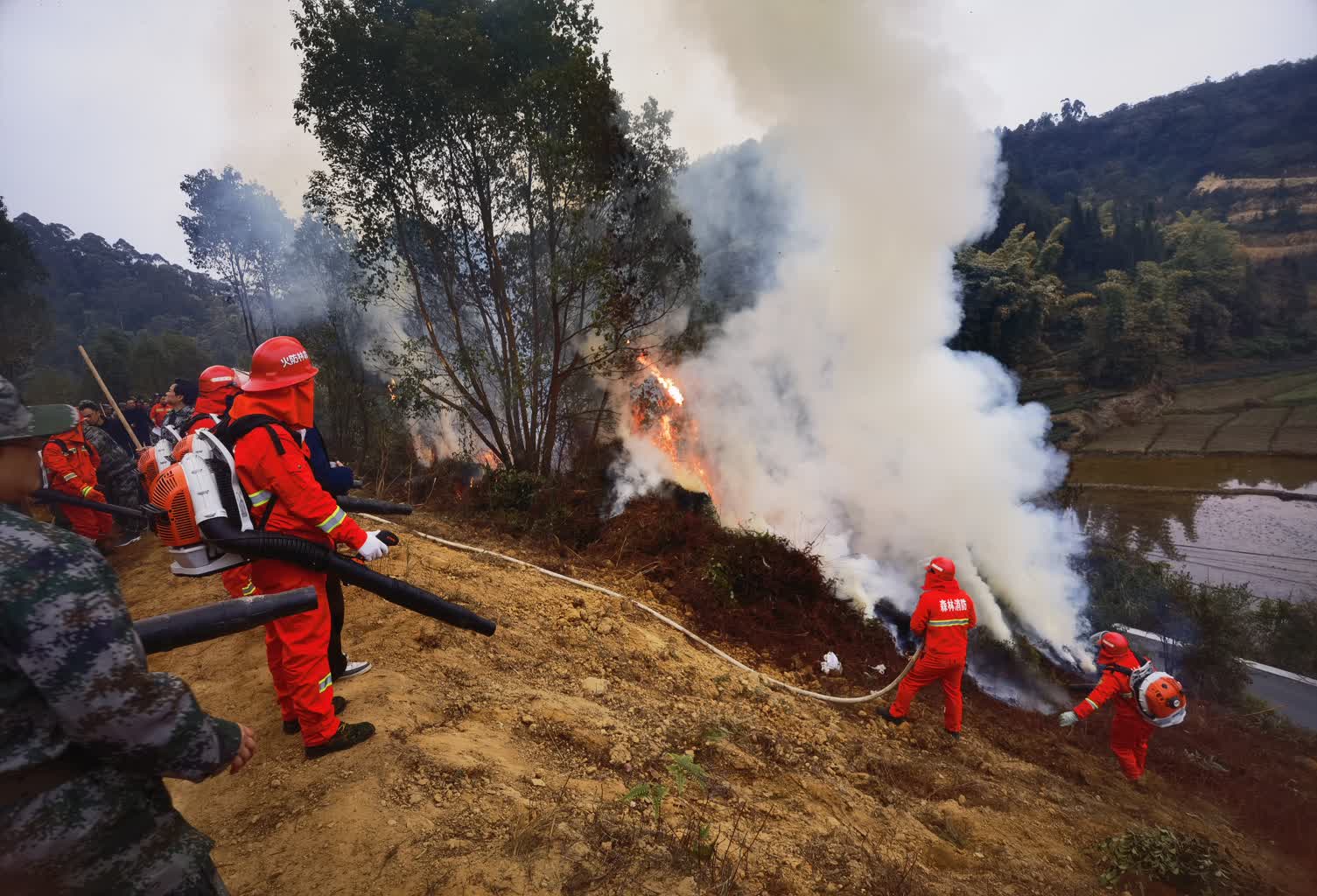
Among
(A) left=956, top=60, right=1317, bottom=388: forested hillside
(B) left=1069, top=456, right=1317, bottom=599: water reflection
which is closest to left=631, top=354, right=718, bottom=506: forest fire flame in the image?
(B) left=1069, top=456, right=1317, bottom=599: water reflection

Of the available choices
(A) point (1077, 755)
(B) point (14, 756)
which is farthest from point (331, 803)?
(A) point (1077, 755)

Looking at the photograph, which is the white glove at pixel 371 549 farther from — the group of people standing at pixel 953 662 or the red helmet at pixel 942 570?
the red helmet at pixel 942 570

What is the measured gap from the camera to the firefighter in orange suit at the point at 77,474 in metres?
6.58

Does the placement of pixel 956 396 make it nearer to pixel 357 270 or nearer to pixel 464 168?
pixel 464 168

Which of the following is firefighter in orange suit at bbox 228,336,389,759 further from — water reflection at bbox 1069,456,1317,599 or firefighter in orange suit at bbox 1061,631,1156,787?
water reflection at bbox 1069,456,1317,599

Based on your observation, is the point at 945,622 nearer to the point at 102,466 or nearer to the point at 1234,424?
the point at 102,466

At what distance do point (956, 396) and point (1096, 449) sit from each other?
1333 inches

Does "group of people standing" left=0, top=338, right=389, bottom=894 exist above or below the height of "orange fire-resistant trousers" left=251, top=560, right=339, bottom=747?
above

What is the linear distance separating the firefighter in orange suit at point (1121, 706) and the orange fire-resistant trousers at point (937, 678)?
47.3 inches

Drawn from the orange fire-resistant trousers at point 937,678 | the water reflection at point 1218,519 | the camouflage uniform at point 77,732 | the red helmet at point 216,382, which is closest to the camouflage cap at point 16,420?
the camouflage uniform at point 77,732

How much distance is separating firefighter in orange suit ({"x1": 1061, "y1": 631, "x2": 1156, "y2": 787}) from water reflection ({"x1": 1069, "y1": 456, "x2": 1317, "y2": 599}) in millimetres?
23628

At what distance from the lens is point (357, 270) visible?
17.2 m

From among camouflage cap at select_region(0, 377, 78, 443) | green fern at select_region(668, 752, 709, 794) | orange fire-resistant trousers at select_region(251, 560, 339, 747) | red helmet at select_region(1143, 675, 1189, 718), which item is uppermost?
camouflage cap at select_region(0, 377, 78, 443)

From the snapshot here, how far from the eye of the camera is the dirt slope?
9.16ft
